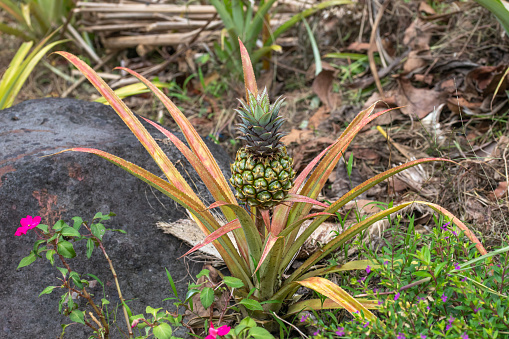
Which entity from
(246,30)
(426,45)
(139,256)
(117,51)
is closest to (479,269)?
(139,256)

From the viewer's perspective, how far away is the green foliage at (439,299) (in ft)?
3.87

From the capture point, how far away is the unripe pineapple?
1.39 m

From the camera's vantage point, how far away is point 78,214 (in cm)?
195

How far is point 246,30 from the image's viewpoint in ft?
11.4

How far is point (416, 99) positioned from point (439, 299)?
209 cm

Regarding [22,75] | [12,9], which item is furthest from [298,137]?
[12,9]

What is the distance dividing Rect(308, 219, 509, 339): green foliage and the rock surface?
3.01 feet

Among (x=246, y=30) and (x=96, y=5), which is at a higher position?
(x=96, y=5)

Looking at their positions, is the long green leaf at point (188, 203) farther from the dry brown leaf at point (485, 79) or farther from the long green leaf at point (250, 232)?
the dry brown leaf at point (485, 79)

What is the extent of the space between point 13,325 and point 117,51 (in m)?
3.45

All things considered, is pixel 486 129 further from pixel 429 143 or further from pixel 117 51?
pixel 117 51

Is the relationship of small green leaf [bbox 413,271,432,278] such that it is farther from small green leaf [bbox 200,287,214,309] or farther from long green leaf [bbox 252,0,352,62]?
→ long green leaf [bbox 252,0,352,62]

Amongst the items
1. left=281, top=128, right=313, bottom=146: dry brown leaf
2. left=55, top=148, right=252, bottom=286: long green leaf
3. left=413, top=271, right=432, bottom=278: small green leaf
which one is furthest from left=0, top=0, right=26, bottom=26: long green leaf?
left=413, top=271, right=432, bottom=278: small green leaf

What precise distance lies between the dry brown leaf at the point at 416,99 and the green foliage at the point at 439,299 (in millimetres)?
1639
